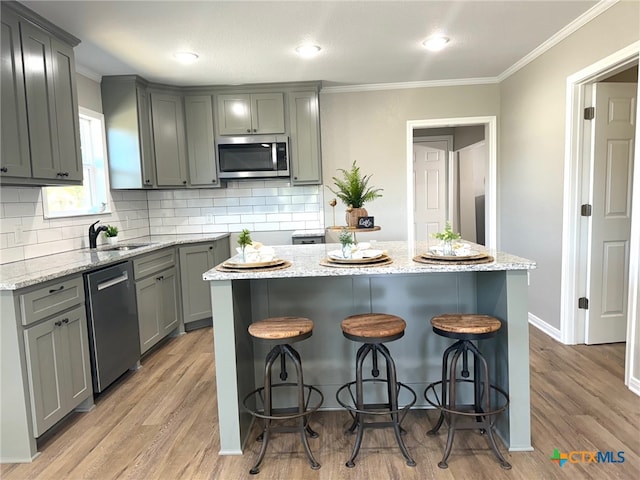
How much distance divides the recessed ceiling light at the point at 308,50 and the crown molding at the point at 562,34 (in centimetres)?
190

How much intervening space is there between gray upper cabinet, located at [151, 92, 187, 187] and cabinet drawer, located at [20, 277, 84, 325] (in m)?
2.00

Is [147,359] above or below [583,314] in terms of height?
below

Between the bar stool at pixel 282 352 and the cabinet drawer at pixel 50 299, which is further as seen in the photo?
the cabinet drawer at pixel 50 299

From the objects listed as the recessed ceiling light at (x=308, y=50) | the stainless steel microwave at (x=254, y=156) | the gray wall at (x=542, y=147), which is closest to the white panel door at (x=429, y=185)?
the gray wall at (x=542, y=147)

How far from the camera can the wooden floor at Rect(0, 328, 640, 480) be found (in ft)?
6.28

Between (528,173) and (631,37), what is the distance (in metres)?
1.52

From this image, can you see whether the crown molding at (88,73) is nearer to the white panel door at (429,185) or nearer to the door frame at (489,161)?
the door frame at (489,161)

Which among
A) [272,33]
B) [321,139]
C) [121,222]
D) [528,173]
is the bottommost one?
[121,222]

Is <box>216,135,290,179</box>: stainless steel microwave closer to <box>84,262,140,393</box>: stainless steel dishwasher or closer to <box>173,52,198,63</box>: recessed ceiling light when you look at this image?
<box>173,52,198,63</box>: recessed ceiling light

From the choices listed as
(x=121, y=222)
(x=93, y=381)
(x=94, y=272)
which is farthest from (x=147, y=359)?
(x=121, y=222)

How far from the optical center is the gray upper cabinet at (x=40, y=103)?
2.37m

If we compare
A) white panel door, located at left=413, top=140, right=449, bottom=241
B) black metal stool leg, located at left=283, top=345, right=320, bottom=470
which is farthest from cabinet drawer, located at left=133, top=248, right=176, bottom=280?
white panel door, located at left=413, top=140, right=449, bottom=241

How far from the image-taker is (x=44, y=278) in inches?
85.1

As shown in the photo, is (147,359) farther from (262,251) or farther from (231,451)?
(262,251)
